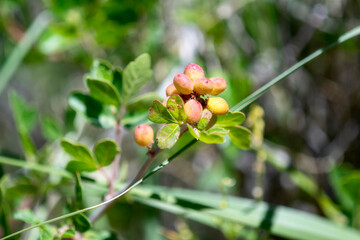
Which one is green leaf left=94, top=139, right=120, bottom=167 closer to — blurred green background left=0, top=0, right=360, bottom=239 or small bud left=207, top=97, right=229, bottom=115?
small bud left=207, top=97, right=229, bottom=115

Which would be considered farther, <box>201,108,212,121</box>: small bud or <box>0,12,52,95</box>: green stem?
<box>0,12,52,95</box>: green stem

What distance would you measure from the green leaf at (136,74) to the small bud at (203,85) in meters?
0.09

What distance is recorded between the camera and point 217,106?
1.17 ft

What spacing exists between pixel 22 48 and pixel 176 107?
1.82 feet

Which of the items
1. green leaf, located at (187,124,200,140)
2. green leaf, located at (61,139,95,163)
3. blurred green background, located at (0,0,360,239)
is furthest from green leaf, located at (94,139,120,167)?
blurred green background, located at (0,0,360,239)

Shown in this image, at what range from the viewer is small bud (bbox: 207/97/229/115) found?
358 mm

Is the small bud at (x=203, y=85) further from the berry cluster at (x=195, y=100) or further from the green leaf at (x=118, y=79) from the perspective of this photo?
the green leaf at (x=118, y=79)

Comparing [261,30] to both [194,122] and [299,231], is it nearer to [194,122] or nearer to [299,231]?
[299,231]

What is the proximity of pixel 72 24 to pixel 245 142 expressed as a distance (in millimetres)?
602

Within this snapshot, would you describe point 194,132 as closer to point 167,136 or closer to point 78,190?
point 167,136

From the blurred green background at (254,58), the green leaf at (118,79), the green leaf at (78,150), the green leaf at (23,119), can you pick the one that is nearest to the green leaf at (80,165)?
the green leaf at (78,150)

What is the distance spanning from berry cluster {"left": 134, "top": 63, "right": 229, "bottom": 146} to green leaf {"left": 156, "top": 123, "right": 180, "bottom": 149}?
0.6 inches

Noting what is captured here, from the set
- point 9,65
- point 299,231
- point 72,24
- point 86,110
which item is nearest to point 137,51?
point 72,24

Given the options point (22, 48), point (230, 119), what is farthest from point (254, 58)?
point (230, 119)
